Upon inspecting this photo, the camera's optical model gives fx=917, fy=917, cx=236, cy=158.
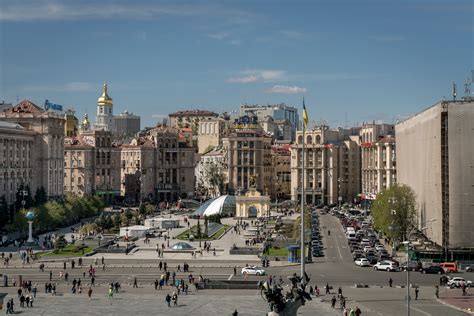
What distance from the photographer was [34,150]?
421ft

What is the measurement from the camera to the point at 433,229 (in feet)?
278

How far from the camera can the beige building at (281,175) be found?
178625 mm

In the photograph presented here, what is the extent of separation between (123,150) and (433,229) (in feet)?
338

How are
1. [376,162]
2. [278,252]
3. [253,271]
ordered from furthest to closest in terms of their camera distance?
[376,162] < [278,252] < [253,271]

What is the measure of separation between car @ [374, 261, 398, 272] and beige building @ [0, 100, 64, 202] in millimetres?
58929

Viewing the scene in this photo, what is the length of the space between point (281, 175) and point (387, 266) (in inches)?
4339

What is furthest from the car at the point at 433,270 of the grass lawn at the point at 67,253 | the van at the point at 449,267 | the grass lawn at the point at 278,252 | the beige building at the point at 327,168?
the beige building at the point at 327,168

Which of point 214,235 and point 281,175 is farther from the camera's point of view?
point 281,175

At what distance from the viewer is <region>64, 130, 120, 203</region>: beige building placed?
161000 mm

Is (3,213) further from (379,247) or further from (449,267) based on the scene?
(449,267)

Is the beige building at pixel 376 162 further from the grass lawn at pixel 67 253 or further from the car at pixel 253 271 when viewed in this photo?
the car at pixel 253 271

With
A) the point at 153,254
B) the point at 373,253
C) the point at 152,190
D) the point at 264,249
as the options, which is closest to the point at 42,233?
the point at 153,254

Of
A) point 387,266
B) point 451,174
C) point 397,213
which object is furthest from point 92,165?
point 387,266

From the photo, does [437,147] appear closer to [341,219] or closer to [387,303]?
[387,303]
